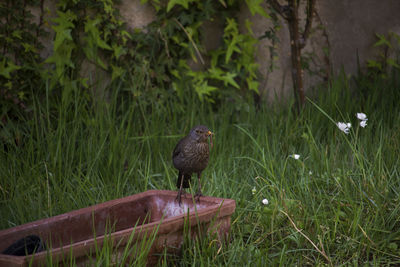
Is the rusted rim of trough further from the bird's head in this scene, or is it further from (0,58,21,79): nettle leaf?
(0,58,21,79): nettle leaf

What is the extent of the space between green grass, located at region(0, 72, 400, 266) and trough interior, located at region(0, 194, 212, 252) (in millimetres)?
381

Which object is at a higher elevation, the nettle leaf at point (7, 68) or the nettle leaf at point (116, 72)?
the nettle leaf at point (7, 68)

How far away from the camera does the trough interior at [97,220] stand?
246 cm

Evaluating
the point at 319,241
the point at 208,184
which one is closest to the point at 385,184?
the point at 319,241

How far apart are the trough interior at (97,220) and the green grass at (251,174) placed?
0.38 metres

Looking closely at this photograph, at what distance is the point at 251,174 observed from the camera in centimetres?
352

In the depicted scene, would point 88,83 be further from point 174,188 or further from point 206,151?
point 206,151

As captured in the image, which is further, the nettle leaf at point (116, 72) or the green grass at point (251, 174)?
the nettle leaf at point (116, 72)

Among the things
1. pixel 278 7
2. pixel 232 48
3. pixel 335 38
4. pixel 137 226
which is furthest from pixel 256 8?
pixel 137 226

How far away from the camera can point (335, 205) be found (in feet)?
10.1

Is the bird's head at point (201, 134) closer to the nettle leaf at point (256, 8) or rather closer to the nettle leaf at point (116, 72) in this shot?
the nettle leaf at point (116, 72)

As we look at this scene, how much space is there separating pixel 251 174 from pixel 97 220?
1.22 m

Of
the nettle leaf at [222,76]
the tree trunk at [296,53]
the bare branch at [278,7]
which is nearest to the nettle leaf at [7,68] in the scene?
the nettle leaf at [222,76]

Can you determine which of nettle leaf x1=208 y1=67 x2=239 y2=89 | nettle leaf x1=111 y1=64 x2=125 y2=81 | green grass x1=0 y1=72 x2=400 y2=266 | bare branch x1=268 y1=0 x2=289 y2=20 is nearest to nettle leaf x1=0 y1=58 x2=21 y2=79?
green grass x1=0 y1=72 x2=400 y2=266
